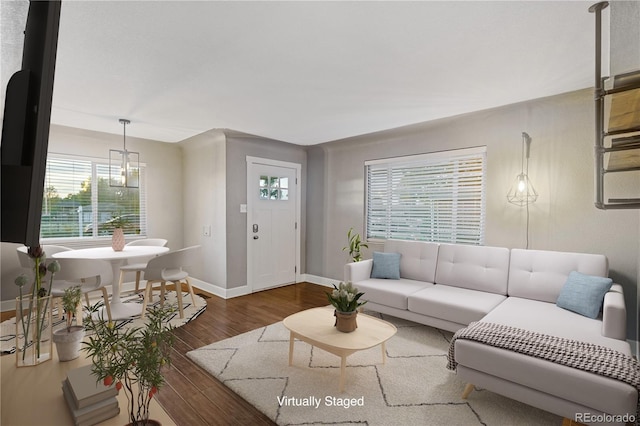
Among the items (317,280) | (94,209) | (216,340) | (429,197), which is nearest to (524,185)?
(429,197)

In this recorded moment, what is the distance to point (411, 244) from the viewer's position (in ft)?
13.2

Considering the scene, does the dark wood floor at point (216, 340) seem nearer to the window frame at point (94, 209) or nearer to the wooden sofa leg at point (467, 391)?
the wooden sofa leg at point (467, 391)

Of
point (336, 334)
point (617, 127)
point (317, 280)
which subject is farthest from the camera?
point (317, 280)

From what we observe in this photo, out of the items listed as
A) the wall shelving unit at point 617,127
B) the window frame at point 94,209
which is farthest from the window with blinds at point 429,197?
the window frame at point 94,209

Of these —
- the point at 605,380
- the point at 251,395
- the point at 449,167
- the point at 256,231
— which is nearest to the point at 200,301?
the point at 256,231

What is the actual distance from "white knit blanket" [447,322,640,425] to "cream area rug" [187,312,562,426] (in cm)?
29

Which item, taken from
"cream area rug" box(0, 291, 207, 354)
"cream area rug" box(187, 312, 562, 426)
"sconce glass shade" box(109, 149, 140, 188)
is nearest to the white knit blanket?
"cream area rug" box(187, 312, 562, 426)

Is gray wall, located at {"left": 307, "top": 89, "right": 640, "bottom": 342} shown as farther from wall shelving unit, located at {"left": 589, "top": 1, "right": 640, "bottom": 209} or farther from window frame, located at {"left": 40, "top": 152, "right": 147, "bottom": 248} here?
window frame, located at {"left": 40, "top": 152, "right": 147, "bottom": 248}

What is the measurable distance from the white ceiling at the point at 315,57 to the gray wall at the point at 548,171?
1.15ft

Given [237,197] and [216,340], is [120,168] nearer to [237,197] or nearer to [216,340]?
[237,197]

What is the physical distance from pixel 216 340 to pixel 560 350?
279 centimetres

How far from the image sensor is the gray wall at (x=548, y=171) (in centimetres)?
288

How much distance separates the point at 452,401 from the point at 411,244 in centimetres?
209

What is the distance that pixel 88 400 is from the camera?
3.45ft
